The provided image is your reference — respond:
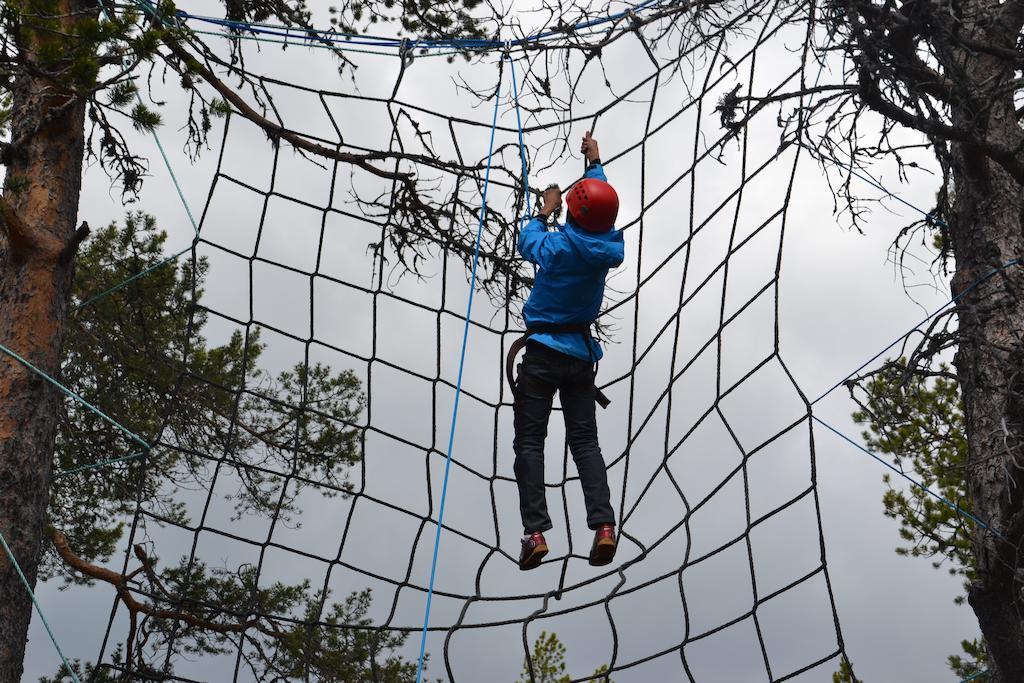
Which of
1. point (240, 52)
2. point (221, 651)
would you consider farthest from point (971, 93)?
point (221, 651)

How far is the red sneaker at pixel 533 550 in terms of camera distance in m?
3.26

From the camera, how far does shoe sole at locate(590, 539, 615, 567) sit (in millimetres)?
3254

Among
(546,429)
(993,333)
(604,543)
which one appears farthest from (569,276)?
(993,333)

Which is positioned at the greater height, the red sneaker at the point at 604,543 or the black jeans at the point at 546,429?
the black jeans at the point at 546,429

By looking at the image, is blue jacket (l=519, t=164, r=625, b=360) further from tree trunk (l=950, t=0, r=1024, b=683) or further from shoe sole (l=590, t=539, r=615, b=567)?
tree trunk (l=950, t=0, r=1024, b=683)

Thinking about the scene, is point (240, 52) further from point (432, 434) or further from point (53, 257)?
point (432, 434)

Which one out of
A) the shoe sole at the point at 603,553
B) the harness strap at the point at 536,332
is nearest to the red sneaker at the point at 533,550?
the shoe sole at the point at 603,553

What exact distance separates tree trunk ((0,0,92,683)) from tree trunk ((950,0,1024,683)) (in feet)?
10.5

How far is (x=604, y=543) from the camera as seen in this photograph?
10.7 ft

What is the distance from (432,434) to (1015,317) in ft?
6.99

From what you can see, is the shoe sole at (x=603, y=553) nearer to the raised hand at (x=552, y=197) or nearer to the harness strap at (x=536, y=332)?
the harness strap at (x=536, y=332)

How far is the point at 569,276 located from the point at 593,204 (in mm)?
239

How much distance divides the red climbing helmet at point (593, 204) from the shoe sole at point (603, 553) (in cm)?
96

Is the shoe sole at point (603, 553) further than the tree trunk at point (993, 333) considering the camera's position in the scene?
No
